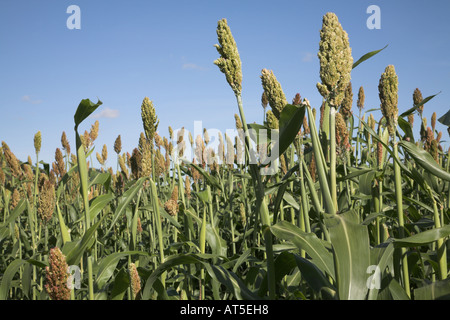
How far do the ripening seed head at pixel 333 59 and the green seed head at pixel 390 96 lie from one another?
53 centimetres

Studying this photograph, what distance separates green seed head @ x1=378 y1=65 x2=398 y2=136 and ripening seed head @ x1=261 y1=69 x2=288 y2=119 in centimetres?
61

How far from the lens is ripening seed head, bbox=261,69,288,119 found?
163cm

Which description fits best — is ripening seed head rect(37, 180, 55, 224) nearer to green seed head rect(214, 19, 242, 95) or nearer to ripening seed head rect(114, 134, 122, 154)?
green seed head rect(214, 19, 242, 95)

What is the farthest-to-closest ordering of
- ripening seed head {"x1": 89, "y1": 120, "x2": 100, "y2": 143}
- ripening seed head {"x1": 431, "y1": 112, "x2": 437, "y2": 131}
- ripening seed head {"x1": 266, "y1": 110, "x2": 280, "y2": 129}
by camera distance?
ripening seed head {"x1": 89, "y1": 120, "x2": 100, "y2": 143}
ripening seed head {"x1": 431, "y1": 112, "x2": 437, "y2": 131}
ripening seed head {"x1": 266, "y1": 110, "x2": 280, "y2": 129}

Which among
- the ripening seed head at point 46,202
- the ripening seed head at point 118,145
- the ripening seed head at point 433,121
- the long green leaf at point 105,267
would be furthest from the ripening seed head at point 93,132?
the ripening seed head at point 433,121

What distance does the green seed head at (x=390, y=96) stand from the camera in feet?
6.11

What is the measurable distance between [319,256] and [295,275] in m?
0.87

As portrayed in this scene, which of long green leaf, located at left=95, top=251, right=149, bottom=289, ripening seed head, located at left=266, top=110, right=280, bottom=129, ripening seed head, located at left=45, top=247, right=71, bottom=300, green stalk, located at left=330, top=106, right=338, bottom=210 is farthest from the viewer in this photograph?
long green leaf, located at left=95, top=251, right=149, bottom=289

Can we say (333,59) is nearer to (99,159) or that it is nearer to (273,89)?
(273,89)

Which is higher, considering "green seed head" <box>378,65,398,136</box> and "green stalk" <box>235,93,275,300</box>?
"green seed head" <box>378,65,398,136</box>

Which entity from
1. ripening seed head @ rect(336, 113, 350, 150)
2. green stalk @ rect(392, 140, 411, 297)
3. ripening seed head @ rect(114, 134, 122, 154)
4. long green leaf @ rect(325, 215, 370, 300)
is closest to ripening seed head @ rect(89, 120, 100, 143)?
ripening seed head @ rect(114, 134, 122, 154)

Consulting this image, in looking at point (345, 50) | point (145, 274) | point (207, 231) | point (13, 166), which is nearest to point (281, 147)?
point (345, 50)

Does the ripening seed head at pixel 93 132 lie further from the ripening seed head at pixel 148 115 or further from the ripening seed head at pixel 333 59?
the ripening seed head at pixel 333 59

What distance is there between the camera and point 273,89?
1.65 m
